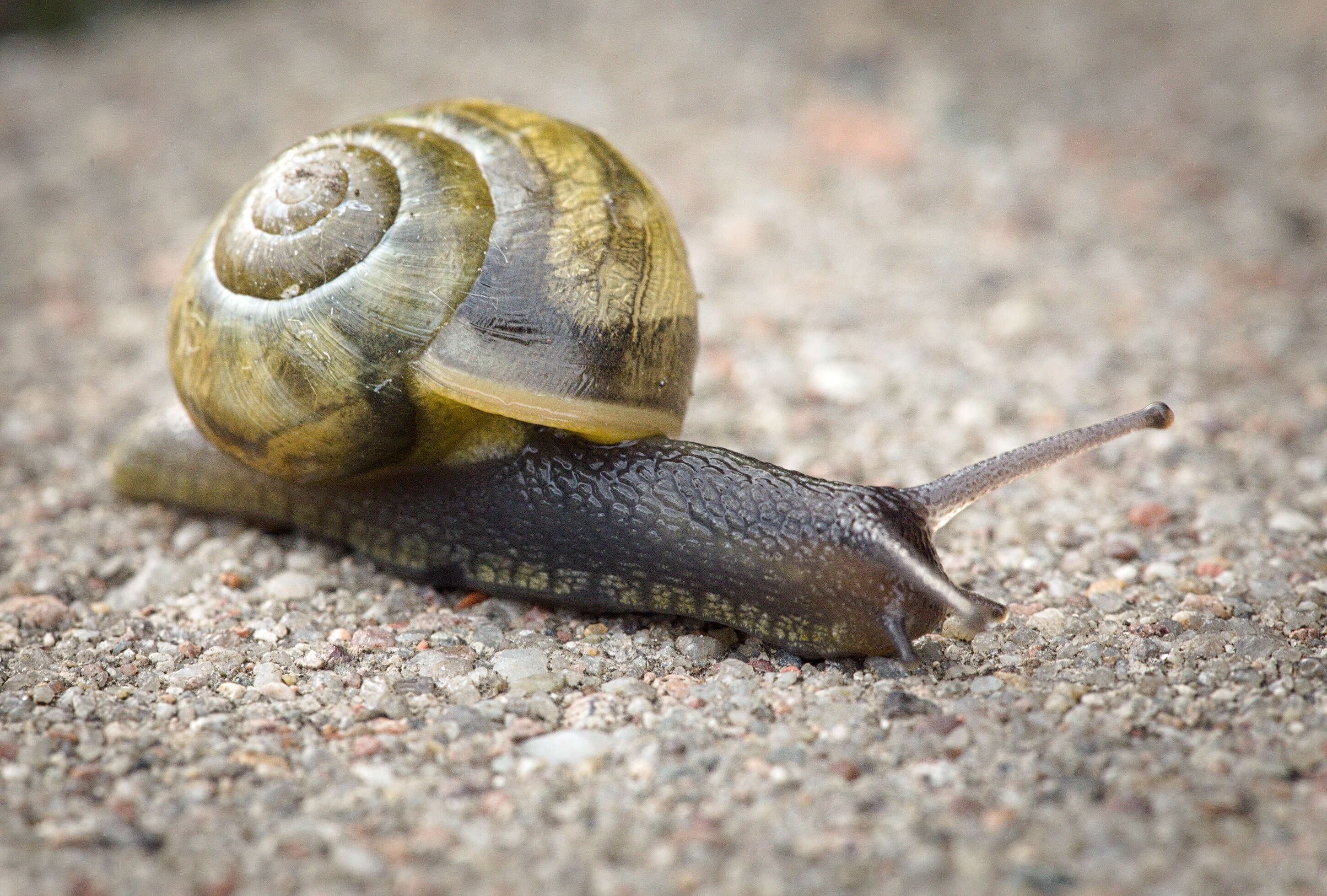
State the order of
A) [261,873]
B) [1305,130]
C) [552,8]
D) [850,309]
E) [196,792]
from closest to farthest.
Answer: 1. [261,873]
2. [196,792]
3. [850,309]
4. [1305,130]
5. [552,8]

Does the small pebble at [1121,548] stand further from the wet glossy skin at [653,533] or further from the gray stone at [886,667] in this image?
the gray stone at [886,667]

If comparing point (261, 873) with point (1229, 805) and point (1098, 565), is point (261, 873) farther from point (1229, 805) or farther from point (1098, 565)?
point (1098, 565)

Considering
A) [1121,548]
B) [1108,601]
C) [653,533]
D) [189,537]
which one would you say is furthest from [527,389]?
[1121,548]

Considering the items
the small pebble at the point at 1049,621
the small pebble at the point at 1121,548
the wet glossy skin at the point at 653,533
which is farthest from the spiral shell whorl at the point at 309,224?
the small pebble at the point at 1121,548

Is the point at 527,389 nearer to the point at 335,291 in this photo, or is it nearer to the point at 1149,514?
the point at 335,291

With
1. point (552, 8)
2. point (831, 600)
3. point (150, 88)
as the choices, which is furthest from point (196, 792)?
point (552, 8)
